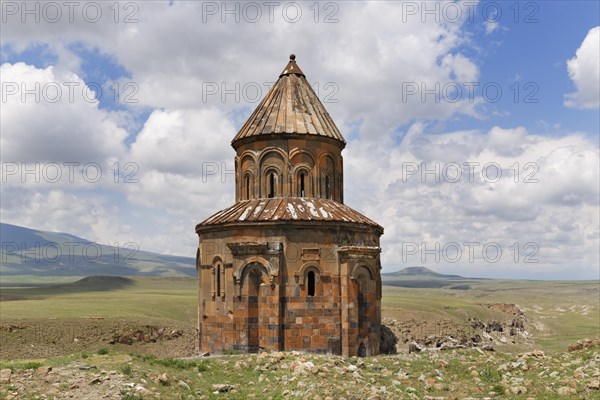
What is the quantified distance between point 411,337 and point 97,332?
64.1ft

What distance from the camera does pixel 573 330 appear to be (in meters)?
55.0

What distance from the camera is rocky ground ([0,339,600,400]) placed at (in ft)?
41.8

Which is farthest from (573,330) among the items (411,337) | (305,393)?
(305,393)

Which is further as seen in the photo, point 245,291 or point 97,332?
point 97,332

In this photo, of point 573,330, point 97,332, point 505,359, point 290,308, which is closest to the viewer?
point 505,359

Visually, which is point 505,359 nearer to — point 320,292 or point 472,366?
point 472,366

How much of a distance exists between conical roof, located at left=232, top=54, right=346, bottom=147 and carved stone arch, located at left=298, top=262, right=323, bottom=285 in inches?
198

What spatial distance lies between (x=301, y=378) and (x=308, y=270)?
5.56 m

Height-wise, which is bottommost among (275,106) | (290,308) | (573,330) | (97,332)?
(573,330)

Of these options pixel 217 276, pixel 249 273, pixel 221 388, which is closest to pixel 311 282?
pixel 249 273

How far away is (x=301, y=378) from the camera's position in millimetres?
14180

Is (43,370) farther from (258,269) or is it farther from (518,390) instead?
(518,390)

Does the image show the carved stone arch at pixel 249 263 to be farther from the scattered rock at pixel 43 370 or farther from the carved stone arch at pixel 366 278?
the scattered rock at pixel 43 370

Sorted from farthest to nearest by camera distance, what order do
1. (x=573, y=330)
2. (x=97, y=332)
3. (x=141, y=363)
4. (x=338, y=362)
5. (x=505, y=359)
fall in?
(x=573, y=330) → (x=97, y=332) → (x=505, y=359) → (x=338, y=362) → (x=141, y=363)
